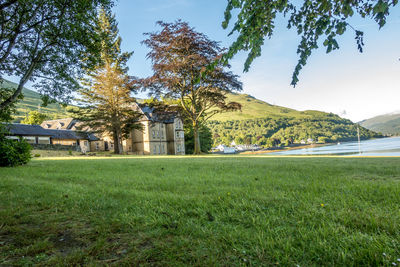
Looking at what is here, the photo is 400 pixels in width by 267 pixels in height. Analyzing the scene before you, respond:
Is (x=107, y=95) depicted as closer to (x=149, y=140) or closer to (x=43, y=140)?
(x=149, y=140)

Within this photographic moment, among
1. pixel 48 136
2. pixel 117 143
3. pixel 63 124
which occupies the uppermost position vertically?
pixel 63 124

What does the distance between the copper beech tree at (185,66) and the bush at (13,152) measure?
12.9m

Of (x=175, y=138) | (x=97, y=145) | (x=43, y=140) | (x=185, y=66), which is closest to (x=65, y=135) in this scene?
(x=43, y=140)

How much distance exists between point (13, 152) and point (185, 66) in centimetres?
1484

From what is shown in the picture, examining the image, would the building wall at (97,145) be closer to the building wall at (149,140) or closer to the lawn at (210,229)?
the building wall at (149,140)

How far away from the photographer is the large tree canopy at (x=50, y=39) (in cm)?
689

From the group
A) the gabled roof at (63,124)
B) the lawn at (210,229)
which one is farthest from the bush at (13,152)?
the gabled roof at (63,124)

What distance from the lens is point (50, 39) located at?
25.3 ft

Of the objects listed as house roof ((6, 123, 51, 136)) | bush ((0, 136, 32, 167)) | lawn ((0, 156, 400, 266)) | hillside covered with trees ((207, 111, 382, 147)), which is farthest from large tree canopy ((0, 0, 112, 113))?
hillside covered with trees ((207, 111, 382, 147))

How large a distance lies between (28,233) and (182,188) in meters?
2.60


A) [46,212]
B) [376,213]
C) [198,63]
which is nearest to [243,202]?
[376,213]

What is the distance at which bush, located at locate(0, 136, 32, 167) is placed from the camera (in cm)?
980

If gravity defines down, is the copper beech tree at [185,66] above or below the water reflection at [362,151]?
above

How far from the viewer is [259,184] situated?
4590 millimetres
